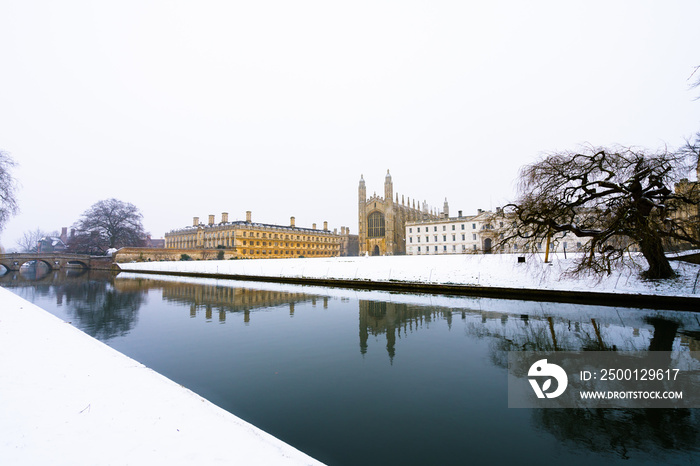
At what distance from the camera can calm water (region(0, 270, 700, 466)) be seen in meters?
4.55

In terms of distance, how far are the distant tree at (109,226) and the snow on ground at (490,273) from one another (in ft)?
123

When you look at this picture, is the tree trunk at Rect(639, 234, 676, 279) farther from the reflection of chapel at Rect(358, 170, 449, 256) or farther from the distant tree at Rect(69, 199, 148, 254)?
the distant tree at Rect(69, 199, 148, 254)

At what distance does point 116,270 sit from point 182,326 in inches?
2096

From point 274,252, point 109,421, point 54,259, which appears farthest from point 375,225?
point 109,421

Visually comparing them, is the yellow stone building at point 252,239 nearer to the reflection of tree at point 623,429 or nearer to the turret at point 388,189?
the turret at point 388,189

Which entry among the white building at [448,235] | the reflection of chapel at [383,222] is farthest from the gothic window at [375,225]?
the white building at [448,235]

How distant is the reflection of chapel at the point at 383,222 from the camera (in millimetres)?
65500

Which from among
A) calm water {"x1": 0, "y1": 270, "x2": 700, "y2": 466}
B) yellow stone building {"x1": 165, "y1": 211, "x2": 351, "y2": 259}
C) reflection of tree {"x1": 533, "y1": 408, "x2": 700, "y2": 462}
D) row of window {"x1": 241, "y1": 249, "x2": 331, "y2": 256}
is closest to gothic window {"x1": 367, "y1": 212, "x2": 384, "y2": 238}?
yellow stone building {"x1": 165, "y1": 211, "x2": 351, "y2": 259}

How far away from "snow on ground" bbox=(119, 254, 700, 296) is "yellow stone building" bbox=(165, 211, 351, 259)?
136ft

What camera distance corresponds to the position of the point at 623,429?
194 inches

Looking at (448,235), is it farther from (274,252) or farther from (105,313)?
(105,313)

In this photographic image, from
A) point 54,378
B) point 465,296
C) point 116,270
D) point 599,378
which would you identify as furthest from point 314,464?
point 116,270

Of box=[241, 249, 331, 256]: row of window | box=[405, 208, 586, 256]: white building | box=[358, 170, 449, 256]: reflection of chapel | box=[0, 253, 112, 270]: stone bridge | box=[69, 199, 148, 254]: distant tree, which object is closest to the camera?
box=[0, 253, 112, 270]: stone bridge

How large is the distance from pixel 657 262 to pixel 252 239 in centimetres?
7326
